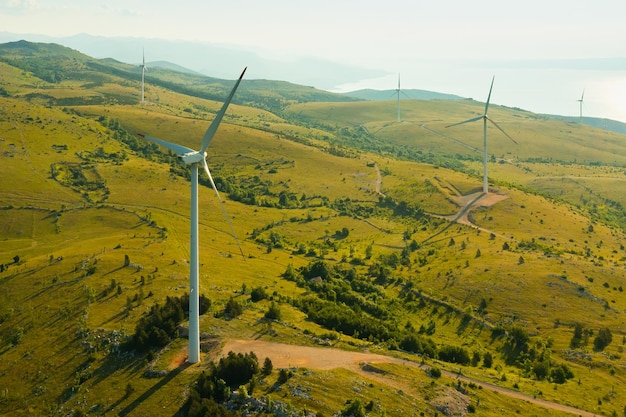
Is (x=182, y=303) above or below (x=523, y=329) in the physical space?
above

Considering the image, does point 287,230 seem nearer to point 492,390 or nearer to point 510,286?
point 510,286

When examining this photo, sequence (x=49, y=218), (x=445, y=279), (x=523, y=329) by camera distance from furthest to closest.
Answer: (x=49, y=218) < (x=445, y=279) < (x=523, y=329)

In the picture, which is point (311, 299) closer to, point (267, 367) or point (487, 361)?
point (487, 361)

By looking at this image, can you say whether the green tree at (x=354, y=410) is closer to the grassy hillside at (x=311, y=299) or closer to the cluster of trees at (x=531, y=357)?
the grassy hillside at (x=311, y=299)

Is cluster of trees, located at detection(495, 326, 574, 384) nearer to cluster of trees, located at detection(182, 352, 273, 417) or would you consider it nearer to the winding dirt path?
the winding dirt path

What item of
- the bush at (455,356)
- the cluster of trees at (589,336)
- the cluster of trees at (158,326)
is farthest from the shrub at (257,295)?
the cluster of trees at (589,336)

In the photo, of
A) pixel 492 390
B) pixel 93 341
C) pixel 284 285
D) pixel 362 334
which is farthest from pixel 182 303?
pixel 492 390
